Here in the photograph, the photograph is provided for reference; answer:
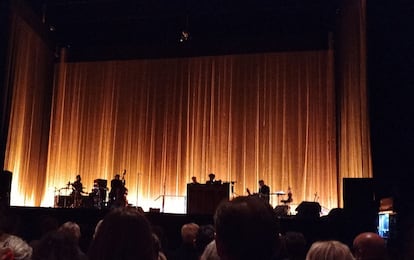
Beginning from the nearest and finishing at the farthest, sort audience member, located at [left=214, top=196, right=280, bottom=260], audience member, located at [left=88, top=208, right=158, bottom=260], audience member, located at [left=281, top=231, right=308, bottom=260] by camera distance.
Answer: audience member, located at [left=214, top=196, right=280, bottom=260], audience member, located at [left=88, top=208, right=158, bottom=260], audience member, located at [left=281, top=231, right=308, bottom=260]

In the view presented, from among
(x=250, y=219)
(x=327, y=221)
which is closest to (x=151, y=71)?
(x=327, y=221)

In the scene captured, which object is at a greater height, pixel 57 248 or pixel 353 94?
pixel 353 94

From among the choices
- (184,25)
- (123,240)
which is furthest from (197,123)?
(123,240)

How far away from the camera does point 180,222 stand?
32.8 ft

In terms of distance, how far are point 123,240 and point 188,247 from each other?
317 centimetres

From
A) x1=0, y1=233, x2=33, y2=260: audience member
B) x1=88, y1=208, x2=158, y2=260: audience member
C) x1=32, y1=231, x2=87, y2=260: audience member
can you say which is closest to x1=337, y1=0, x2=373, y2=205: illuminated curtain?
x1=32, y1=231, x2=87, y2=260: audience member

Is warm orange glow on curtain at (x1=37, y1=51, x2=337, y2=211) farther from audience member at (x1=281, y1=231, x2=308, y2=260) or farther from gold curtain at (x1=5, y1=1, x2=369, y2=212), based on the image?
audience member at (x1=281, y1=231, x2=308, y2=260)

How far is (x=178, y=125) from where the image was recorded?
15297 millimetres

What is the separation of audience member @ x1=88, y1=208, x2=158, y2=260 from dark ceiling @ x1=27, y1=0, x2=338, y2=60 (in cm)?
1254

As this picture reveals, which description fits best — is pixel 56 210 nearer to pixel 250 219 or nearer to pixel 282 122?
pixel 282 122

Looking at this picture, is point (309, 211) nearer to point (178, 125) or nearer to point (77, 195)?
point (77, 195)

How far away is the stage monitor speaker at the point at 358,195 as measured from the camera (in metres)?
8.80

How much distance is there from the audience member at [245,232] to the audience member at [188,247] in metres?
3.25

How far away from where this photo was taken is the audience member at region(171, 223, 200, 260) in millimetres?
4812
